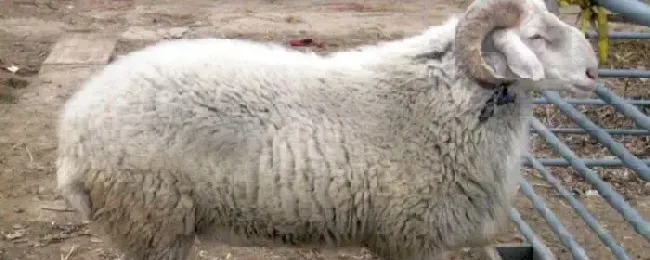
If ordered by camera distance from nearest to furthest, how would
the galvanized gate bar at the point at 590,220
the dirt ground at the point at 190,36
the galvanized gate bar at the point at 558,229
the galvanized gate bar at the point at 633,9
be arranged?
the galvanized gate bar at the point at 633,9 < the galvanized gate bar at the point at 590,220 < the galvanized gate bar at the point at 558,229 < the dirt ground at the point at 190,36

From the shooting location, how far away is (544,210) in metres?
3.86

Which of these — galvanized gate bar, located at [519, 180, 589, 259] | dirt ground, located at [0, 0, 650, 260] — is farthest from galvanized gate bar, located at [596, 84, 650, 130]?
dirt ground, located at [0, 0, 650, 260]

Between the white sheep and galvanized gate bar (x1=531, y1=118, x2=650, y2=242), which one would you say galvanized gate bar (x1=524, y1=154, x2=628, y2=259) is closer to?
galvanized gate bar (x1=531, y1=118, x2=650, y2=242)

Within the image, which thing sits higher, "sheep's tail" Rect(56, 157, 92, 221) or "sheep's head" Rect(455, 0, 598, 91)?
"sheep's head" Rect(455, 0, 598, 91)

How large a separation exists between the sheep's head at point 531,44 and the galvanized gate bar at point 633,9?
0.35 meters

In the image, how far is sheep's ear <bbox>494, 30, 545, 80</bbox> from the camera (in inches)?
112

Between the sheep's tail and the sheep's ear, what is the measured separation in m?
1.46

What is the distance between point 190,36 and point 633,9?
18.0ft

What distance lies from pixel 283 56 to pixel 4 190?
2.18 metres

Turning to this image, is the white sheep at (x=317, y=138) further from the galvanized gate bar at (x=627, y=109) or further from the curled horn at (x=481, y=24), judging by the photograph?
the galvanized gate bar at (x=627, y=109)

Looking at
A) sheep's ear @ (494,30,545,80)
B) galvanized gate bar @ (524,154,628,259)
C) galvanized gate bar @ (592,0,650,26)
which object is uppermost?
galvanized gate bar @ (592,0,650,26)

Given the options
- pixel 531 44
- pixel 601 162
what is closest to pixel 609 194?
pixel 531 44

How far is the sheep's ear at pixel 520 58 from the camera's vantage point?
285 cm

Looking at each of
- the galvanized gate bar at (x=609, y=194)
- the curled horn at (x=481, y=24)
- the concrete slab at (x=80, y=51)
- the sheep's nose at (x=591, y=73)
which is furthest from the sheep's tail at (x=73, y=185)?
the concrete slab at (x=80, y=51)
